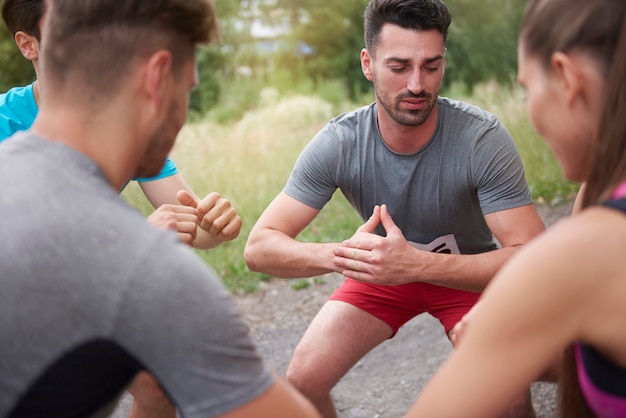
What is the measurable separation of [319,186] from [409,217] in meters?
0.45

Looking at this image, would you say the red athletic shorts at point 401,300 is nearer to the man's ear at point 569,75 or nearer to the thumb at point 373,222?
the thumb at point 373,222

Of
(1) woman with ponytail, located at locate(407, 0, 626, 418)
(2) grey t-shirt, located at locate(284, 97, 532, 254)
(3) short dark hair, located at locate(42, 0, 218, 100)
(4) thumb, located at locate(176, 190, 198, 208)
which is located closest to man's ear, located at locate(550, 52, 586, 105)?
(1) woman with ponytail, located at locate(407, 0, 626, 418)

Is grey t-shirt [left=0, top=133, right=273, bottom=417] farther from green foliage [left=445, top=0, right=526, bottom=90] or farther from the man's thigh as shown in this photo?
green foliage [left=445, top=0, right=526, bottom=90]

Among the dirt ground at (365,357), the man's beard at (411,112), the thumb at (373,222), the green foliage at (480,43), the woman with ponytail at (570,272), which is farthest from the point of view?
the green foliage at (480,43)

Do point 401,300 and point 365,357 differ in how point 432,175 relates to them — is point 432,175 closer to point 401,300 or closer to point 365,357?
point 401,300

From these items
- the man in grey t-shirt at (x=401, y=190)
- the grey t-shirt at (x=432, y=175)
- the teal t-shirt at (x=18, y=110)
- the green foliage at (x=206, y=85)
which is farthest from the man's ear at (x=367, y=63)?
the green foliage at (x=206, y=85)

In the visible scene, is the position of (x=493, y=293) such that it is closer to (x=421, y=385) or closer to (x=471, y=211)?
(x=471, y=211)

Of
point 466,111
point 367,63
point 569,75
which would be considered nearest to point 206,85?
point 367,63

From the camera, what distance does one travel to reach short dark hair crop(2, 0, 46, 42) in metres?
3.36

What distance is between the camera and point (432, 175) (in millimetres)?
3523

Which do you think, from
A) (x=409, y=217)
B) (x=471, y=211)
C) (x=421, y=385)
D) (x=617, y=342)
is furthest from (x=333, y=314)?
(x=617, y=342)

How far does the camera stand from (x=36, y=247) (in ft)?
4.79

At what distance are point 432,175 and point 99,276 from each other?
229 cm

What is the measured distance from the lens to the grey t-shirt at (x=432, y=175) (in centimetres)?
339
